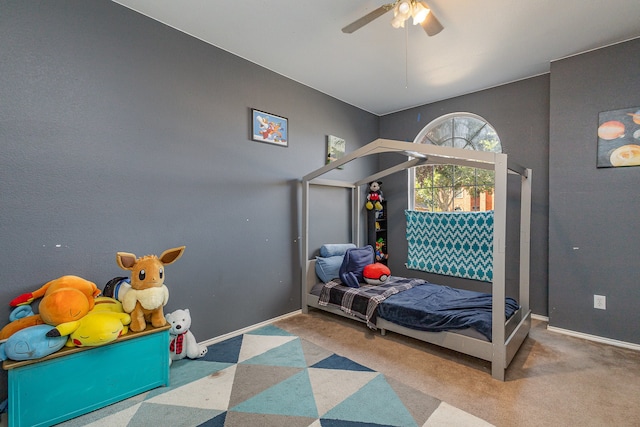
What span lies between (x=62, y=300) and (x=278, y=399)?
134 cm

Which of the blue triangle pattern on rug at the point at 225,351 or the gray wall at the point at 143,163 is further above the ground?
the gray wall at the point at 143,163

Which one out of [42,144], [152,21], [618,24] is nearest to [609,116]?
[618,24]

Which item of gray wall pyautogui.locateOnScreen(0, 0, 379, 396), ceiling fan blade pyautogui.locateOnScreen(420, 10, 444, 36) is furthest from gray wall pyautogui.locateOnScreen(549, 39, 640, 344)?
gray wall pyautogui.locateOnScreen(0, 0, 379, 396)

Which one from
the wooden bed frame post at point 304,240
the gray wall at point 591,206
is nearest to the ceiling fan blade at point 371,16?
the wooden bed frame post at point 304,240

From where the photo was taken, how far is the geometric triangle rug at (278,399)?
1608 millimetres

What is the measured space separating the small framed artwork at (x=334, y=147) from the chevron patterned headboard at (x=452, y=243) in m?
1.26

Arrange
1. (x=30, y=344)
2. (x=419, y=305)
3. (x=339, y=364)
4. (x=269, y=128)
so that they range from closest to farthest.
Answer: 1. (x=30, y=344)
2. (x=339, y=364)
3. (x=419, y=305)
4. (x=269, y=128)

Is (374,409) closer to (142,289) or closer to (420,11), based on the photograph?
(142,289)

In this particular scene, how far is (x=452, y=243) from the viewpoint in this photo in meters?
3.65

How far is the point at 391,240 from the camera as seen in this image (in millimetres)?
4355

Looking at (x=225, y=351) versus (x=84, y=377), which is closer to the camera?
(x=84, y=377)

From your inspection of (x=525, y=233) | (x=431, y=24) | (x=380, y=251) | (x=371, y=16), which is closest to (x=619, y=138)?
(x=525, y=233)

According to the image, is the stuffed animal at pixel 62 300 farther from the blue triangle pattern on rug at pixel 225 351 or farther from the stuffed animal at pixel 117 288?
the blue triangle pattern on rug at pixel 225 351

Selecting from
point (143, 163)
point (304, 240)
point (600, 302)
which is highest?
point (143, 163)
